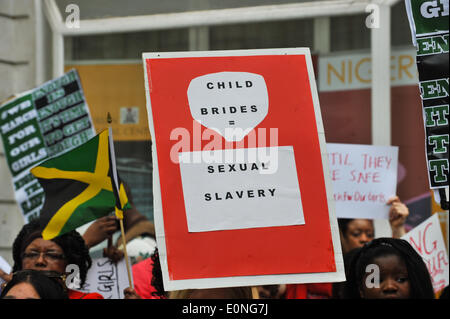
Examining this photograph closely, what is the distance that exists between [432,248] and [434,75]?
1512 mm

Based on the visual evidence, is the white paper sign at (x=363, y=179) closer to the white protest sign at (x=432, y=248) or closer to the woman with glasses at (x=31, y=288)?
the white protest sign at (x=432, y=248)

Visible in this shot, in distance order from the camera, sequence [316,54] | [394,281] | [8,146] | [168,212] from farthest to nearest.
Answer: [316,54]
[8,146]
[394,281]
[168,212]

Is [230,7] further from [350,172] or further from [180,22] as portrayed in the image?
[350,172]

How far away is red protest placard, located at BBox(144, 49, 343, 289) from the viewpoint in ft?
10.0

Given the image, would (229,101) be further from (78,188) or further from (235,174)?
(78,188)

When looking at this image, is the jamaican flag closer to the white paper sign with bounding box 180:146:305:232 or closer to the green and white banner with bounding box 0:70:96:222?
the white paper sign with bounding box 180:146:305:232

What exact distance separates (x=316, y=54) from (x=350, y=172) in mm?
1899

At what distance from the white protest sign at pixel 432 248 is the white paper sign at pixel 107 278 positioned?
5.13ft

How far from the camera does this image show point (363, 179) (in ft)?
16.2

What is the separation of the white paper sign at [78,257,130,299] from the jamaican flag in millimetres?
443

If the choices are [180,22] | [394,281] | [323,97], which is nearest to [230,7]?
[180,22]

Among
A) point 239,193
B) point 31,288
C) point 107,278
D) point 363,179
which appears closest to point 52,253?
point 107,278

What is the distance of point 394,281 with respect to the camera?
3.49m

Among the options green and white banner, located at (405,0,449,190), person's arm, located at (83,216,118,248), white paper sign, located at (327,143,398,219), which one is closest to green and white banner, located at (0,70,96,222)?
person's arm, located at (83,216,118,248)
